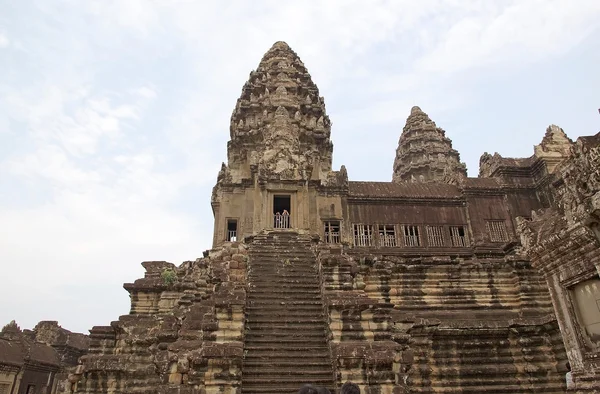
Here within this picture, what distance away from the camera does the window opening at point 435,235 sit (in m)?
22.7

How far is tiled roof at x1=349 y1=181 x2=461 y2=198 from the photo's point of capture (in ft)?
77.0

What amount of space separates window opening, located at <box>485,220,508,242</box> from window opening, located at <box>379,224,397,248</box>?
17.0 ft

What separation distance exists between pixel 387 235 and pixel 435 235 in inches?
102

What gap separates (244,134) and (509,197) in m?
15.0

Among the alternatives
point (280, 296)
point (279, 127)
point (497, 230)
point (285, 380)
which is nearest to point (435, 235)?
point (497, 230)

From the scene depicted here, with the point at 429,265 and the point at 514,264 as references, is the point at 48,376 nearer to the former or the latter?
the point at 429,265

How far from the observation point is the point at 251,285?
13.6 meters

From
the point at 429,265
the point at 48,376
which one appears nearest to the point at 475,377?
the point at 429,265

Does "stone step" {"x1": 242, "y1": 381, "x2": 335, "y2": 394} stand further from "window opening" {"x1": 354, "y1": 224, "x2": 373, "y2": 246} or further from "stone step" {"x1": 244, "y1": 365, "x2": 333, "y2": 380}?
"window opening" {"x1": 354, "y1": 224, "x2": 373, "y2": 246}

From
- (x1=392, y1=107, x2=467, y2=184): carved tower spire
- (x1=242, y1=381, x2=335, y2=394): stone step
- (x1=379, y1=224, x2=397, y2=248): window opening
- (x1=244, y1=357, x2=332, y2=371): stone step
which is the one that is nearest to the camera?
(x1=242, y1=381, x2=335, y2=394): stone step

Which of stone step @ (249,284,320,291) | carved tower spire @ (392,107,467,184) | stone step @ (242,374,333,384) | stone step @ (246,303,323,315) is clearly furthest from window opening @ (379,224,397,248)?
carved tower spire @ (392,107,467,184)

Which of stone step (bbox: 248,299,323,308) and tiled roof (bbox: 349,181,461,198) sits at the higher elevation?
tiled roof (bbox: 349,181,461,198)

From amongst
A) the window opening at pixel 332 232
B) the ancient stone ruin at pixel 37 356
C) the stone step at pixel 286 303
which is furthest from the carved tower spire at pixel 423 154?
the ancient stone ruin at pixel 37 356

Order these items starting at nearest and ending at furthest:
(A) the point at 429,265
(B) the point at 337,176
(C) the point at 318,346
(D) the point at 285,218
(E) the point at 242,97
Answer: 1. (C) the point at 318,346
2. (A) the point at 429,265
3. (D) the point at 285,218
4. (B) the point at 337,176
5. (E) the point at 242,97
